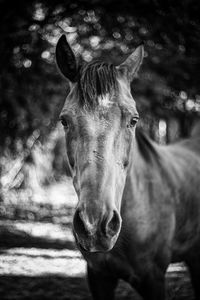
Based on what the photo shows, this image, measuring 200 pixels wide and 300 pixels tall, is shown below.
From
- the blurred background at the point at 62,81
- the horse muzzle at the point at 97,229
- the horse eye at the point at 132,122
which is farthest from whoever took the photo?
the blurred background at the point at 62,81

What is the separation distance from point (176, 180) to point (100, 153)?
1204 millimetres

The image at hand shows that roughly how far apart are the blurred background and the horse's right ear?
2952mm

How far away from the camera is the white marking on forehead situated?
1.93m

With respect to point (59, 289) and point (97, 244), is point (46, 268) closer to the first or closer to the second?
point (59, 289)

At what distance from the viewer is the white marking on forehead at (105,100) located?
1932mm

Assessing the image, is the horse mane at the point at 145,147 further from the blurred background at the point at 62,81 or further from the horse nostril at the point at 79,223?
the blurred background at the point at 62,81

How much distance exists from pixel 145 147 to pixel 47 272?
330 centimetres

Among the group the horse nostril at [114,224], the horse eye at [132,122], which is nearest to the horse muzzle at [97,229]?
the horse nostril at [114,224]

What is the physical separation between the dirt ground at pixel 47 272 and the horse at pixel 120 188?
5.51 feet

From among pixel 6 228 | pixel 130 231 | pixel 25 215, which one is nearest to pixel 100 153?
pixel 130 231

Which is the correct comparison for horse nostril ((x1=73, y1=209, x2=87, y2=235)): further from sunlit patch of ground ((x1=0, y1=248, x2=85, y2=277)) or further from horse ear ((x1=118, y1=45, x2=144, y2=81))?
sunlit patch of ground ((x1=0, y1=248, x2=85, y2=277))

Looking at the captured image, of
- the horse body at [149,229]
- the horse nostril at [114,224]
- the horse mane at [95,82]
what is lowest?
the horse body at [149,229]

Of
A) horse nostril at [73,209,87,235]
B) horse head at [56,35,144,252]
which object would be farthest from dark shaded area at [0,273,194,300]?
horse nostril at [73,209,87,235]

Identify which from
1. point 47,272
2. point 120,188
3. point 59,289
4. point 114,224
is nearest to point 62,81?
point 47,272
